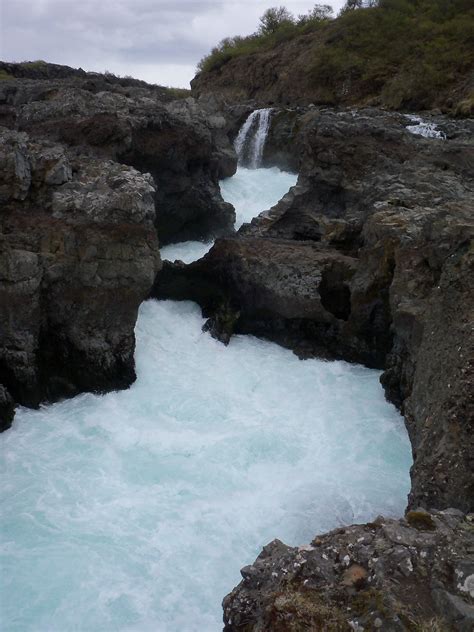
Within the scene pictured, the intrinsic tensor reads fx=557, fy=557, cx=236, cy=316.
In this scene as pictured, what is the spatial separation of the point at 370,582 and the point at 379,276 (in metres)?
8.46

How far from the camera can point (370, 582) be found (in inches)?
179

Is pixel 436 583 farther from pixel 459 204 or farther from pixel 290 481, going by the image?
pixel 459 204

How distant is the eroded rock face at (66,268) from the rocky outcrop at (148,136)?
2.91 m

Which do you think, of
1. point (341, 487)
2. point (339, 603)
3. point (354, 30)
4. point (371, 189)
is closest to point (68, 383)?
point (341, 487)

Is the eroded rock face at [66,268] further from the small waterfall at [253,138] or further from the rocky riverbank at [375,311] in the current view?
the small waterfall at [253,138]

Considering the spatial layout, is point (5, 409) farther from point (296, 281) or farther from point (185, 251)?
point (185, 251)

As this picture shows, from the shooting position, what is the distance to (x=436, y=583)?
4.47 meters

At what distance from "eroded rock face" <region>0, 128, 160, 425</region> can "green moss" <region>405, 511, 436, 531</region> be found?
25.1 feet

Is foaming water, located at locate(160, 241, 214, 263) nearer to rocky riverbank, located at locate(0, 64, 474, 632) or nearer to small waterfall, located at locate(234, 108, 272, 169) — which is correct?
rocky riverbank, located at locate(0, 64, 474, 632)

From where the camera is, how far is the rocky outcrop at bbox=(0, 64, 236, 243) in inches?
593

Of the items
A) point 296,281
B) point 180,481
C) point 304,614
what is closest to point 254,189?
point 296,281

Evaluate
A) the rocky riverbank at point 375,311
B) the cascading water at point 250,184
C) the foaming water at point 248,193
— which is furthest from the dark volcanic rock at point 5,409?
the foaming water at point 248,193

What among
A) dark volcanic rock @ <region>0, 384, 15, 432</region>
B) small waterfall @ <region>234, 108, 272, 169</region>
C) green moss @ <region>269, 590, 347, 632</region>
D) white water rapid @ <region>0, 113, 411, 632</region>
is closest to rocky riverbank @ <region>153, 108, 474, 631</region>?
green moss @ <region>269, 590, 347, 632</region>

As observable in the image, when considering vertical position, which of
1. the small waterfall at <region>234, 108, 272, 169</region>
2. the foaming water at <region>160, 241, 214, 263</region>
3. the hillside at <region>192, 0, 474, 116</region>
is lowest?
the foaming water at <region>160, 241, 214, 263</region>
